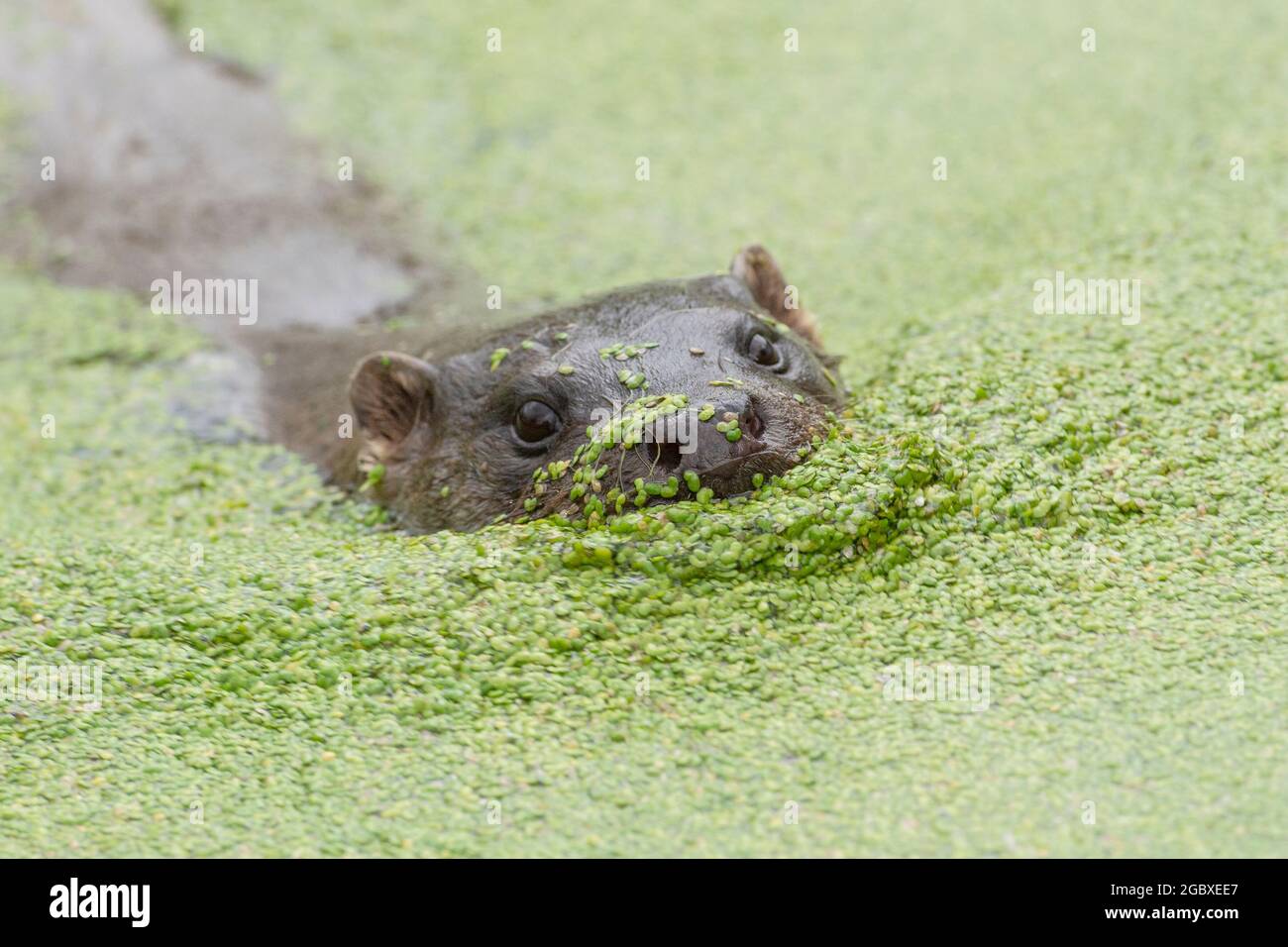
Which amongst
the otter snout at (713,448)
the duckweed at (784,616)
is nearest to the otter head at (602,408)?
the otter snout at (713,448)

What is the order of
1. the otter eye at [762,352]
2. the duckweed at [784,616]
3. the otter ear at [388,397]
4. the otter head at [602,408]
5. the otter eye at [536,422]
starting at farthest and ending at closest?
the otter ear at [388,397] < the otter eye at [762,352] < the otter eye at [536,422] < the otter head at [602,408] < the duckweed at [784,616]

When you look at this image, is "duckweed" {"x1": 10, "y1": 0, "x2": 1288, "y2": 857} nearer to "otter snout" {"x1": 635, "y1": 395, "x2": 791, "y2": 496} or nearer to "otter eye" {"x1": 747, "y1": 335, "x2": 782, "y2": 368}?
"otter snout" {"x1": 635, "y1": 395, "x2": 791, "y2": 496}

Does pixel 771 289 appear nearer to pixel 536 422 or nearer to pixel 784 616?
pixel 536 422

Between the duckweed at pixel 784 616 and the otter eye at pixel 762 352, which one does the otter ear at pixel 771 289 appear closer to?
the duckweed at pixel 784 616

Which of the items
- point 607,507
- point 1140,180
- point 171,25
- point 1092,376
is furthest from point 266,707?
point 171,25

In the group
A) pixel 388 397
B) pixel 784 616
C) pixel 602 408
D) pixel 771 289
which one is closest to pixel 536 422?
pixel 602 408


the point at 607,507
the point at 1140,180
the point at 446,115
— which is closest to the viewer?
the point at 607,507

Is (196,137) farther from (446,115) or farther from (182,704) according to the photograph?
(182,704)

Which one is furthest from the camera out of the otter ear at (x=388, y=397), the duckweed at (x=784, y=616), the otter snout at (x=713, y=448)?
the otter ear at (x=388, y=397)
